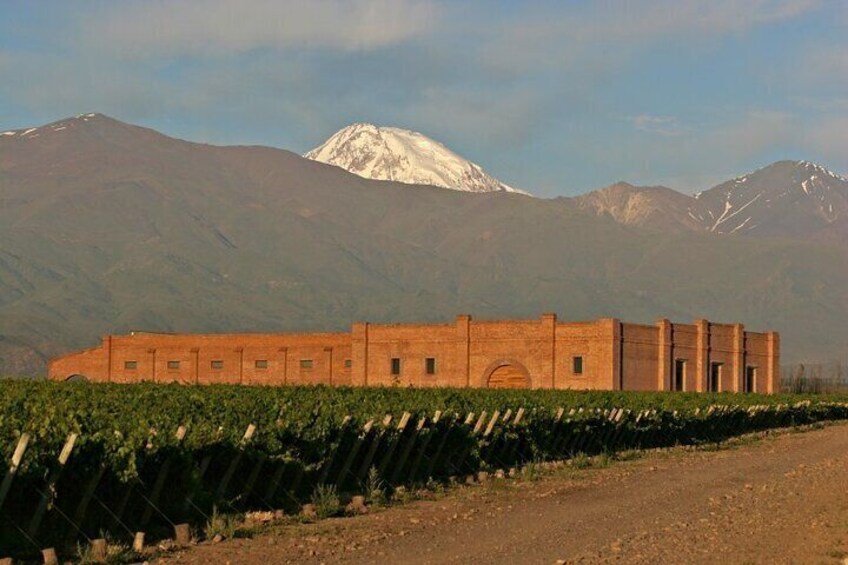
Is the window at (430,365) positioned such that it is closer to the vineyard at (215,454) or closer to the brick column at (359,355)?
the brick column at (359,355)

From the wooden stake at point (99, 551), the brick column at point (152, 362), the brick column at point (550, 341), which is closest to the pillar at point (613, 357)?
the brick column at point (550, 341)

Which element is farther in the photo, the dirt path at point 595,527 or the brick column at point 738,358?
the brick column at point 738,358

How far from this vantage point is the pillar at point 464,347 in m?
86.6

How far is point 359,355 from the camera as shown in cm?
9044

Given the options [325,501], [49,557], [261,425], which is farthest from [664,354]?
[49,557]

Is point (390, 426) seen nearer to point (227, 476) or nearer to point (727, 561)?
point (227, 476)

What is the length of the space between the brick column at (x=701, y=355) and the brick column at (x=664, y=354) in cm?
370

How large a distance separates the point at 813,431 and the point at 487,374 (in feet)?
77.8

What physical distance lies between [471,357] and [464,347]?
2.59 ft

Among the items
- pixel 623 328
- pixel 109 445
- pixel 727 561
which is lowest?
pixel 727 561

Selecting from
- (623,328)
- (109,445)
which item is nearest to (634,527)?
(109,445)

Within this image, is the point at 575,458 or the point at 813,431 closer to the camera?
the point at 575,458

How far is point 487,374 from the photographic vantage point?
3386 inches

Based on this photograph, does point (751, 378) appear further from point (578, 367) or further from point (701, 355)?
point (578, 367)
